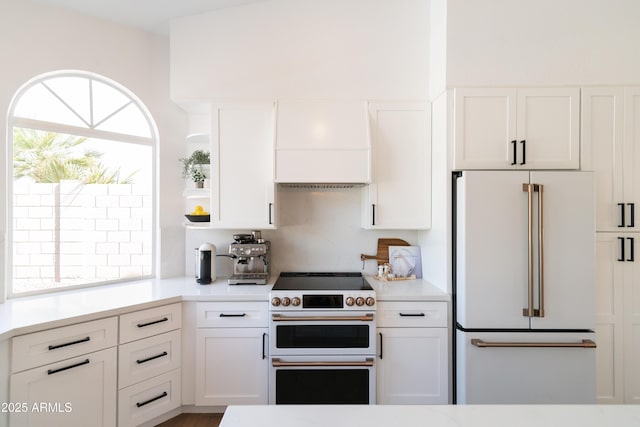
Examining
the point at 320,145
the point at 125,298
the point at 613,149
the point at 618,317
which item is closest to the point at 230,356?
the point at 125,298

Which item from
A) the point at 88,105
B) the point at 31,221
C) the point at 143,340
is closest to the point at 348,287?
the point at 143,340

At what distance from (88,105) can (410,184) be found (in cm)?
262

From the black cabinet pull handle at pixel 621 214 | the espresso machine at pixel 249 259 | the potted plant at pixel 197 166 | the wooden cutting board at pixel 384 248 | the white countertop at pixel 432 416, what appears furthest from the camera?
the wooden cutting board at pixel 384 248

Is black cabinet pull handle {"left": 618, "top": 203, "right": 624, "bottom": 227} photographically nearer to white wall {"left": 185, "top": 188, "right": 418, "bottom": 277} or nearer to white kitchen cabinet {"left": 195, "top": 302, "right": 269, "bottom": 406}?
white wall {"left": 185, "top": 188, "right": 418, "bottom": 277}

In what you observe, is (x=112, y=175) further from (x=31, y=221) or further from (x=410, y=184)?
(x=410, y=184)

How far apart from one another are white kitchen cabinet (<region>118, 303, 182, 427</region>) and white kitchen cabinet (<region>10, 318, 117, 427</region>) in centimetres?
6

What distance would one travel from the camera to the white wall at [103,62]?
7.00ft

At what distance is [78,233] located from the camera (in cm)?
249

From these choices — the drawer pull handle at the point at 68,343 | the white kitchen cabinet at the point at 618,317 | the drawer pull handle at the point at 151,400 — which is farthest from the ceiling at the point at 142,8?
the white kitchen cabinet at the point at 618,317

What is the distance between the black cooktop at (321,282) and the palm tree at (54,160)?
5.42 ft

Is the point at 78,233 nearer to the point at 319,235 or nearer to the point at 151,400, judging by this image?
the point at 151,400

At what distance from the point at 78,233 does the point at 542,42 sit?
366cm

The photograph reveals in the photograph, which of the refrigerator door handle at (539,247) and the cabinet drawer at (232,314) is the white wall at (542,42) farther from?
the cabinet drawer at (232,314)

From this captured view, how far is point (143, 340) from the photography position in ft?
6.75
